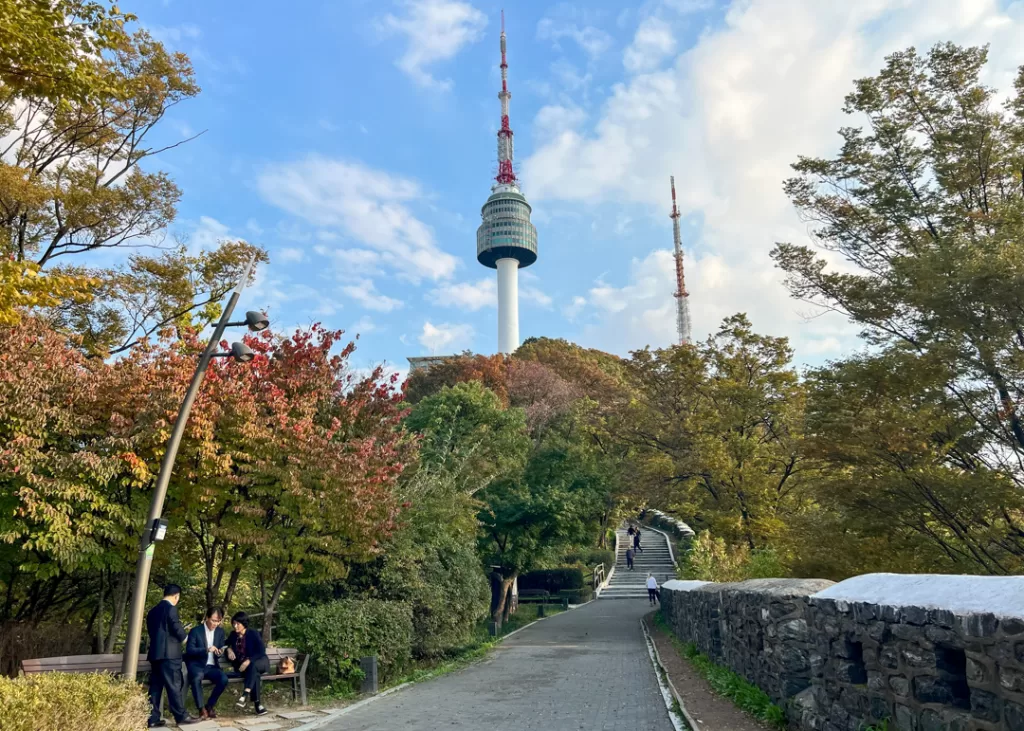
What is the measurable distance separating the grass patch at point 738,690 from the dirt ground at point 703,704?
0.08m

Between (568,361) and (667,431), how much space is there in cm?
2543

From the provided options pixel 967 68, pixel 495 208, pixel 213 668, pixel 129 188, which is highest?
pixel 495 208

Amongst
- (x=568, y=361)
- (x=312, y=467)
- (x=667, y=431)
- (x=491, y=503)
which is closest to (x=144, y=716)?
(x=312, y=467)

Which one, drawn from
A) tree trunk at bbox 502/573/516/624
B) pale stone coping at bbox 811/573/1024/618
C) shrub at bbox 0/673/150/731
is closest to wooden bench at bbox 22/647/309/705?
shrub at bbox 0/673/150/731

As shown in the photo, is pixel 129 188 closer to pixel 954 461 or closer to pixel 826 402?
pixel 826 402

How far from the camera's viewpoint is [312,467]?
10219 mm

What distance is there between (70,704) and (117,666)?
3592mm

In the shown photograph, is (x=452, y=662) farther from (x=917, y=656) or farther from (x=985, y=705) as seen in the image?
(x=985, y=705)

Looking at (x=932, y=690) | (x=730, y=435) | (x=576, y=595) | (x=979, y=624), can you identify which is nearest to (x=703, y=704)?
(x=932, y=690)

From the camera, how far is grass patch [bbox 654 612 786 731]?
689cm

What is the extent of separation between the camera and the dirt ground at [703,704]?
709 centimetres

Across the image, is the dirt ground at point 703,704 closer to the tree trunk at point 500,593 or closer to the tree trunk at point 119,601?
the tree trunk at point 119,601

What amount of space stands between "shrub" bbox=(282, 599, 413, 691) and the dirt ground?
15.0ft

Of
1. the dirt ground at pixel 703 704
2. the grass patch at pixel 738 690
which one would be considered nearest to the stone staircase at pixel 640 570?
the dirt ground at pixel 703 704
